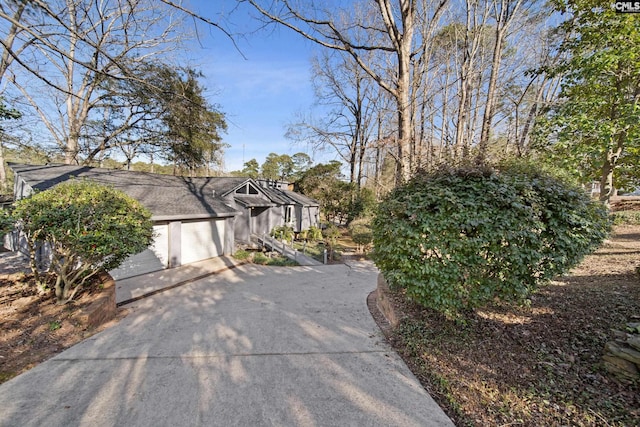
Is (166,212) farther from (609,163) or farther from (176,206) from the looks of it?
(609,163)

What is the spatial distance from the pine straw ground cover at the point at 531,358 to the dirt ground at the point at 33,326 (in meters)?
5.46

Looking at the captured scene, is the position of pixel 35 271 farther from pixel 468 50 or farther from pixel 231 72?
pixel 468 50

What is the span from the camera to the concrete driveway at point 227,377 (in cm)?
266

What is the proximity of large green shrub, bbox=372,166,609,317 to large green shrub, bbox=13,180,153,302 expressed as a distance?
5.35 m

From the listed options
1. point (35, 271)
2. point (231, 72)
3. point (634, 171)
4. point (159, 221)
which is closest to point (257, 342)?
point (35, 271)

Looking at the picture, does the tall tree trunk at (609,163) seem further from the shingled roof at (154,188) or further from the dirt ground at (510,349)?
the shingled roof at (154,188)

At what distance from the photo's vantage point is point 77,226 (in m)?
4.53

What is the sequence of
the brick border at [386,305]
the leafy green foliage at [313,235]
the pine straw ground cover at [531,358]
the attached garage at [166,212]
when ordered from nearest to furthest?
the pine straw ground cover at [531,358] < the brick border at [386,305] < the attached garage at [166,212] < the leafy green foliage at [313,235]

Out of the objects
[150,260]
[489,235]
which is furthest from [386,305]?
[150,260]

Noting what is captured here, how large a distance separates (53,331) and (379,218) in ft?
19.3

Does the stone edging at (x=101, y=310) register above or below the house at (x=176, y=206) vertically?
below

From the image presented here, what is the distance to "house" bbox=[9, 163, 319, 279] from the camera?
28.3ft

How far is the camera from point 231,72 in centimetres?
945

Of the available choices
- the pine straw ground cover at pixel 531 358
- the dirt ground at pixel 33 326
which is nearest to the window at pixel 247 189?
the dirt ground at pixel 33 326
